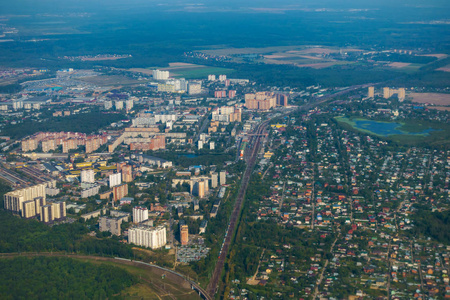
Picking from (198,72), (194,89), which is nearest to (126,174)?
(194,89)

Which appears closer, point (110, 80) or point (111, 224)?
point (111, 224)

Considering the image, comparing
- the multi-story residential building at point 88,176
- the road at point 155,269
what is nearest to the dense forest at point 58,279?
the road at point 155,269

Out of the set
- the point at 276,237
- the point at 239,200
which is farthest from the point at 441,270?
the point at 239,200

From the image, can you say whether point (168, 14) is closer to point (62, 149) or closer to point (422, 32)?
point (422, 32)

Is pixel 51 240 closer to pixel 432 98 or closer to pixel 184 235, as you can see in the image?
pixel 184 235

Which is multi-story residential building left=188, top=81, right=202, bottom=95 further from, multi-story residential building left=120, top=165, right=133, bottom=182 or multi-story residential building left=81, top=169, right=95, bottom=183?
multi-story residential building left=81, top=169, right=95, bottom=183

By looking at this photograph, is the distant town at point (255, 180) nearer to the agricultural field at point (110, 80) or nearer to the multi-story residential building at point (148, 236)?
the multi-story residential building at point (148, 236)
